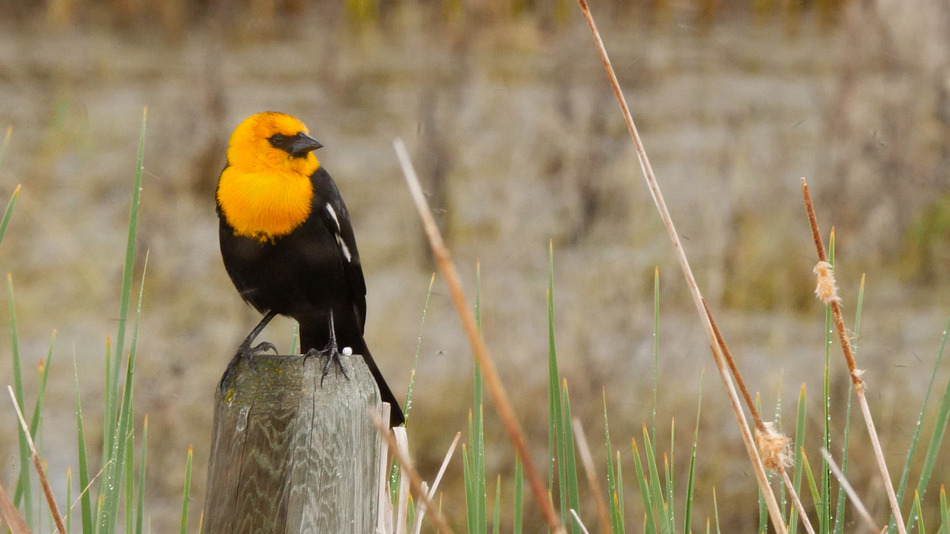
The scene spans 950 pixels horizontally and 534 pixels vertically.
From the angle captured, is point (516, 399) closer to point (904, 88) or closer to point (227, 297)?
point (227, 297)

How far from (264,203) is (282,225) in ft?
0.19

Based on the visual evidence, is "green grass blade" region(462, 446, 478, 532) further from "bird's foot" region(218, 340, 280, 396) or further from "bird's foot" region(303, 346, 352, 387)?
"bird's foot" region(218, 340, 280, 396)

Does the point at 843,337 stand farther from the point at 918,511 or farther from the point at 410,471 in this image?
the point at 410,471

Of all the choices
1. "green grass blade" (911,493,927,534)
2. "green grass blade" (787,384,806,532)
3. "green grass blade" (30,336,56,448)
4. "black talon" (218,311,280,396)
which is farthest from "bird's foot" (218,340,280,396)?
"green grass blade" (911,493,927,534)

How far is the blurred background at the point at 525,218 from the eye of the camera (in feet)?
17.4

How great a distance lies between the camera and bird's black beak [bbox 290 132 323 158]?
1.81 meters

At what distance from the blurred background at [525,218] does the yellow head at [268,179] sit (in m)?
3.06

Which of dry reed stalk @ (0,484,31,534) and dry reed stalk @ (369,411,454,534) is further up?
dry reed stalk @ (369,411,454,534)

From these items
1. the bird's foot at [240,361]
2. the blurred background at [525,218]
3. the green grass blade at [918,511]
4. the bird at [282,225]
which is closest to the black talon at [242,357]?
the bird's foot at [240,361]

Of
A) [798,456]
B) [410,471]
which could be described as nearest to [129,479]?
[410,471]

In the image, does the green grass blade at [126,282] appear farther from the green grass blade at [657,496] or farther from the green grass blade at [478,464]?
the green grass blade at [657,496]

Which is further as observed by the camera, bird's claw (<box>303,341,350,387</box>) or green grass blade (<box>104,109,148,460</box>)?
bird's claw (<box>303,341,350,387</box>)

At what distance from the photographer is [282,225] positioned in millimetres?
1773

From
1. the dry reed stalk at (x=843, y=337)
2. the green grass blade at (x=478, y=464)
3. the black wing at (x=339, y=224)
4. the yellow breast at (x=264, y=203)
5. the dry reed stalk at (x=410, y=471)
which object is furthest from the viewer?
the black wing at (x=339, y=224)
